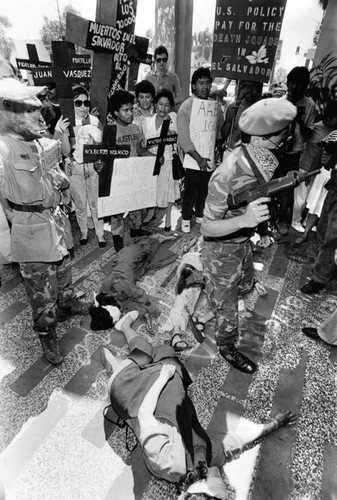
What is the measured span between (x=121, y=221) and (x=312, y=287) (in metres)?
2.81

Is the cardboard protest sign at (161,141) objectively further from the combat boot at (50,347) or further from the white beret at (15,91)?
the combat boot at (50,347)

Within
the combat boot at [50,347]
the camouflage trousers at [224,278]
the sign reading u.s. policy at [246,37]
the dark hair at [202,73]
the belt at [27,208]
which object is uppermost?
the sign reading u.s. policy at [246,37]

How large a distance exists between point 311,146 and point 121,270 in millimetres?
3443

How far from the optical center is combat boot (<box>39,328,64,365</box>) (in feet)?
8.98

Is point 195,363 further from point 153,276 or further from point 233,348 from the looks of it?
point 153,276

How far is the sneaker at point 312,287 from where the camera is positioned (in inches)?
147

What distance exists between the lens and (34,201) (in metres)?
2.37

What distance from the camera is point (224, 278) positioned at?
2381 mm

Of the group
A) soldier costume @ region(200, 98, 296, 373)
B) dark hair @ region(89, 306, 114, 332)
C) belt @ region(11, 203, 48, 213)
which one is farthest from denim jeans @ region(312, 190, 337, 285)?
belt @ region(11, 203, 48, 213)

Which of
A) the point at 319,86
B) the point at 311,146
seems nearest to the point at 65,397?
the point at 311,146

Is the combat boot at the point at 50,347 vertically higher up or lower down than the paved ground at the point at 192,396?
higher up

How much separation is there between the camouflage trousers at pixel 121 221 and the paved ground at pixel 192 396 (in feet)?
3.54

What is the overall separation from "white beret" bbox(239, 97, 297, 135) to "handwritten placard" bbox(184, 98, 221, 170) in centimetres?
270

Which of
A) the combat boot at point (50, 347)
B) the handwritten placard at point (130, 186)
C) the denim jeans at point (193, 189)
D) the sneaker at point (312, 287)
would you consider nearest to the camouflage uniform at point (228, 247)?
the sneaker at point (312, 287)
